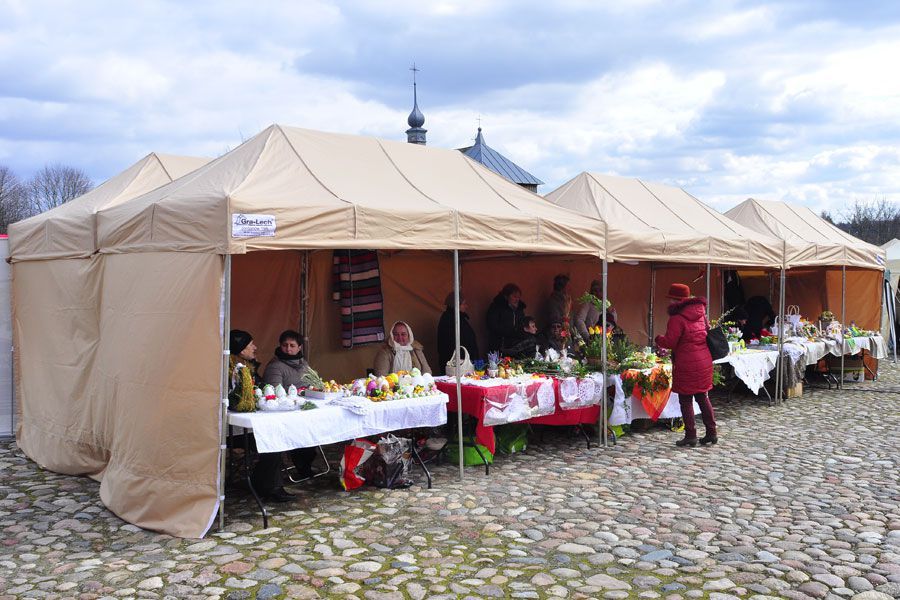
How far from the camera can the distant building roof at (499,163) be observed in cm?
4581

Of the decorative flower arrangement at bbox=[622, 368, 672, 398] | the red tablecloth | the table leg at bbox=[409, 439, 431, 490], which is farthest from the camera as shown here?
the decorative flower arrangement at bbox=[622, 368, 672, 398]

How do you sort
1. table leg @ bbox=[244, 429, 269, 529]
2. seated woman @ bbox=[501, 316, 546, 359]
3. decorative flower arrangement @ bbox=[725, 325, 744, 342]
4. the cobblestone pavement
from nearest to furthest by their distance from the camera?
the cobblestone pavement
table leg @ bbox=[244, 429, 269, 529]
seated woman @ bbox=[501, 316, 546, 359]
decorative flower arrangement @ bbox=[725, 325, 744, 342]

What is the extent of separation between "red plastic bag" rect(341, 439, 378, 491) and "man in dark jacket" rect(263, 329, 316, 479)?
448 millimetres

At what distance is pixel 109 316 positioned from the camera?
20.4ft

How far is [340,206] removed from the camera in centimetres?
563

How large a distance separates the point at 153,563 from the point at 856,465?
5924mm

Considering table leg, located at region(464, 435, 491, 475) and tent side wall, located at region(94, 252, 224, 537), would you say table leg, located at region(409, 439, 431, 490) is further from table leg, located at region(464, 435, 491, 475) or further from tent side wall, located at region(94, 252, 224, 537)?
tent side wall, located at region(94, 252, 224, 537)

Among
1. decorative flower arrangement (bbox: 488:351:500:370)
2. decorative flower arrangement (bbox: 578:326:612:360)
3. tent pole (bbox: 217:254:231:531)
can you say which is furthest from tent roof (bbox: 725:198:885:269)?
tent pole (bbox: 217:254:231:531)

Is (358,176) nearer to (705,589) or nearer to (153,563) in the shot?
(153,563)

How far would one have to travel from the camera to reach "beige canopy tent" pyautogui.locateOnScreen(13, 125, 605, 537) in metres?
5.19

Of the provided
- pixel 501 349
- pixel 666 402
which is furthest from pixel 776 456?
pixel 501 349

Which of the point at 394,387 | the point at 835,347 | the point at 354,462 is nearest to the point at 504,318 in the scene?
the point at 394,387

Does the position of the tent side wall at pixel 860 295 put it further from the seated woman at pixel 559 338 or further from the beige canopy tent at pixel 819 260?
the seated woman at pixel 559 338

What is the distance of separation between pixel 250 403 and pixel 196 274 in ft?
3.11
